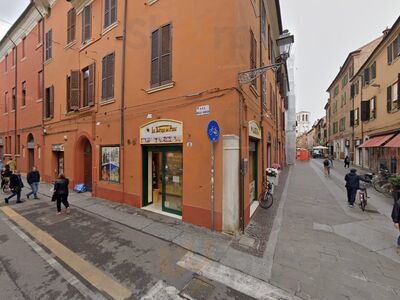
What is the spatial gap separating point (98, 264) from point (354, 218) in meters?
7.83

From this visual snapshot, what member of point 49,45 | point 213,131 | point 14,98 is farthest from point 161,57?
point 14,98

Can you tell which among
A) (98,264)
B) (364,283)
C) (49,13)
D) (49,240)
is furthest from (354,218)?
(49,13)

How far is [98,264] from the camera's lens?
4219 millimetres

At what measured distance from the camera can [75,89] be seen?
409 inches

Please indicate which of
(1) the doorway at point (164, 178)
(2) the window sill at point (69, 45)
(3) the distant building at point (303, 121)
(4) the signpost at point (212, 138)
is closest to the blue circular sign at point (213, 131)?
(4) the signpost at point (212, 138)

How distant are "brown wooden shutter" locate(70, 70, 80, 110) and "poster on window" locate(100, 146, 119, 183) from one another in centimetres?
312

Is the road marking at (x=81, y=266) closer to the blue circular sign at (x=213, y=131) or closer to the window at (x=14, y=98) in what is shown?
the blue circular sign at (x=213, y=131)

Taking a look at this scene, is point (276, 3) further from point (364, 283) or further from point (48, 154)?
point (48, 154)

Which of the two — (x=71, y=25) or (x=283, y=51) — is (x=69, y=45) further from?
(x=283, y=51)

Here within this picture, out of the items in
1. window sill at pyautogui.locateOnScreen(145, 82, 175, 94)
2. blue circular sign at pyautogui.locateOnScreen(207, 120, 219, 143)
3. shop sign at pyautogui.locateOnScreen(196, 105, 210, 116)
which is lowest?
blue circular sign at pyautogui.locateOnScreen(207, 120, 219, 143)

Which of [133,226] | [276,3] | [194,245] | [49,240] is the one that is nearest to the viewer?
[194,245]

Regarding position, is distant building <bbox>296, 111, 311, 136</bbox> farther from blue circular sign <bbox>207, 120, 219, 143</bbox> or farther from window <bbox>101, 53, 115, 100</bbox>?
blue circular sign <bbox>207, 120, 219, 143</bbox>

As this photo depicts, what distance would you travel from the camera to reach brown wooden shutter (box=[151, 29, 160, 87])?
704 centimetres

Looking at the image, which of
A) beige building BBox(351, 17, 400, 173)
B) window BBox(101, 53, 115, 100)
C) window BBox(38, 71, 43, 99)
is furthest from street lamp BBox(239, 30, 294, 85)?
window BBox(38, 71, 43, 99)
